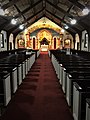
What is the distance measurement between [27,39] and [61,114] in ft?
101

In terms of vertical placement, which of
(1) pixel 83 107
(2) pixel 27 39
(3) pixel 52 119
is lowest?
(3) pixel 52 119

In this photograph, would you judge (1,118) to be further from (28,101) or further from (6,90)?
(28,101)

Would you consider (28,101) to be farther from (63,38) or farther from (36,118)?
(63,38)

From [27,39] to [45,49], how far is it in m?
3.60

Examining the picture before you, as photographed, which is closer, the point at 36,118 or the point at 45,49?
the point at 36,118

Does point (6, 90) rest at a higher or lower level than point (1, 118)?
higher

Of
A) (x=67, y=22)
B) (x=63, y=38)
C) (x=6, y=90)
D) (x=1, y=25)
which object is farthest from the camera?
(x=63, y=38)

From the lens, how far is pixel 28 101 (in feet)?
18.6

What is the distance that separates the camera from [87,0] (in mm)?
11602

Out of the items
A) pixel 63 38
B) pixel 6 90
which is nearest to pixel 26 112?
pixel 6 90

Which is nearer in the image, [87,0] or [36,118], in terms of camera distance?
[36,118]

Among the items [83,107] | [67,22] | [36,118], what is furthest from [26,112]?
[67,22]

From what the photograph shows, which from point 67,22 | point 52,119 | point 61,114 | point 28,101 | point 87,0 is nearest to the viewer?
point 52,119

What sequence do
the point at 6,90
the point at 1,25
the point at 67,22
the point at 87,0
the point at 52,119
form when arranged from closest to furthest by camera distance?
the point at 52,119, the point at 6,90, the point at 87,0, the point at 1,25, the point at 67,22
